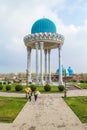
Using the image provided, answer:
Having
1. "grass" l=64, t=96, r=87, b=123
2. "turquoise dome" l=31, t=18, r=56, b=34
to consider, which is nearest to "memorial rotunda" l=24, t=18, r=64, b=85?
"turquoise dome" l=31, t=18, r=56, b=34

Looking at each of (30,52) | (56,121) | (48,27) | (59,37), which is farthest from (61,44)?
(56,121)

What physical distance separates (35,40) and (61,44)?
8246mm

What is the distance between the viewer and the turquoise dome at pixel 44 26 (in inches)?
2154

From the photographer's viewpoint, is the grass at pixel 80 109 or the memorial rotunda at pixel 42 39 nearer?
the grass at pixel 80 109

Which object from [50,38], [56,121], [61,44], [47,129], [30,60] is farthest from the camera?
[30,60]

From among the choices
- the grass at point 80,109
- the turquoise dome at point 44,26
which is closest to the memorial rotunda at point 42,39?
the turquoise dome at point 44,26

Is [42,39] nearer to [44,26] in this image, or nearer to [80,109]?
[44,26]

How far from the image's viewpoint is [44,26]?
2167 inches

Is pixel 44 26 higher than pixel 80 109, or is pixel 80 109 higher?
pixel 44 26

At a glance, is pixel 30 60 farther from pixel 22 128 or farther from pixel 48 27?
pixel 22 128

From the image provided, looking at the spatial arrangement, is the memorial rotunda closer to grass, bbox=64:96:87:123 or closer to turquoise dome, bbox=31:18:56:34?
turquoise dome, bbox=31:18:56:34

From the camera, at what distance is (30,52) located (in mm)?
60750

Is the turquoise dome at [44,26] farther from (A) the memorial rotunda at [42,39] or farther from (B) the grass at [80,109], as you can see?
(B) the grass at [80,109]

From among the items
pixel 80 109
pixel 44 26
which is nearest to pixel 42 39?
pixel 44 26
